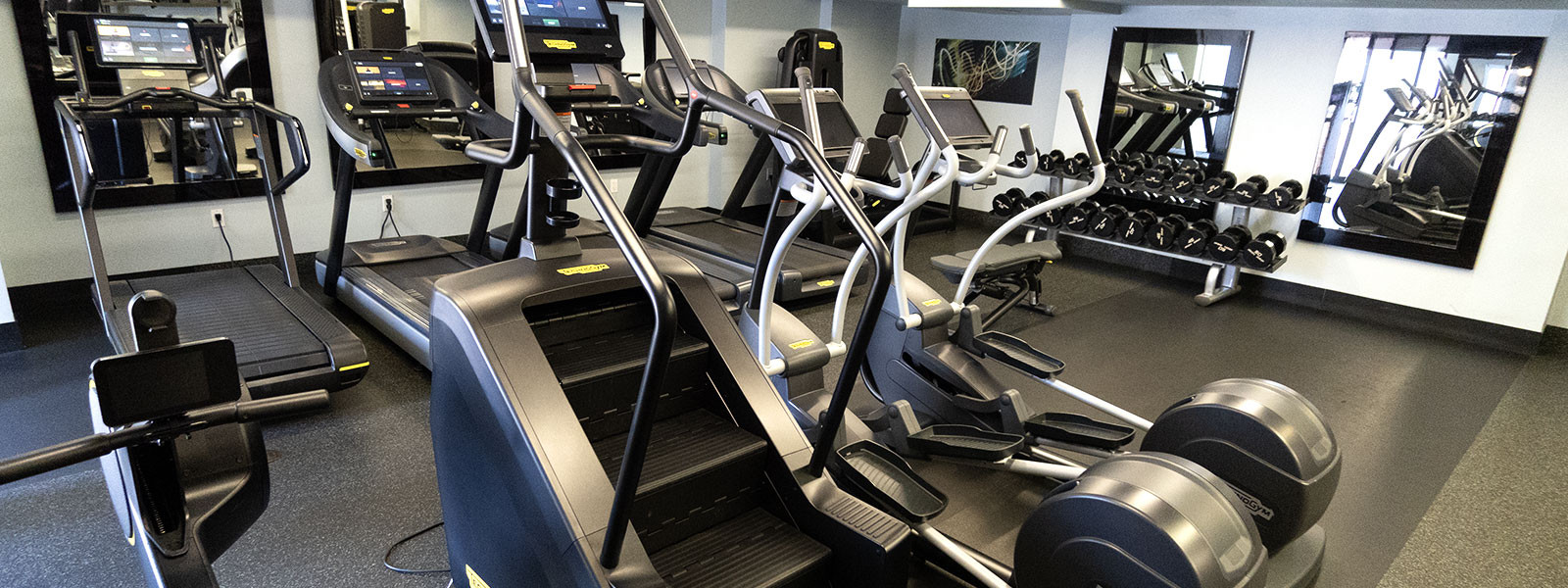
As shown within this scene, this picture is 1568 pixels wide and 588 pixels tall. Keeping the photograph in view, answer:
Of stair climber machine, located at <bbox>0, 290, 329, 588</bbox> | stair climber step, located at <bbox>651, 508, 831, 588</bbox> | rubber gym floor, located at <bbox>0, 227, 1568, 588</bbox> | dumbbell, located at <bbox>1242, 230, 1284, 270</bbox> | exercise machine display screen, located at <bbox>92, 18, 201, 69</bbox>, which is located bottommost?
rubber gym floor, located at <bbox>0, 227, 1568, 588</bbox>

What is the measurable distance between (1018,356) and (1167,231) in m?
3.10

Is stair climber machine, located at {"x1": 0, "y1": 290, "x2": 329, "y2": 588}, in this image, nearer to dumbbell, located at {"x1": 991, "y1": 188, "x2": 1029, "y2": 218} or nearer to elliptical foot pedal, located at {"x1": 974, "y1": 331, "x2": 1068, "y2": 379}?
elliptical foot pedal, located at {"x1": 974, "y1": 331, "x2": 1068, "y2": 379}

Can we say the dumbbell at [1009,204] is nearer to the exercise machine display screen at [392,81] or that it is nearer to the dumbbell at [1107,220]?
the dumbbell at [1107,220]

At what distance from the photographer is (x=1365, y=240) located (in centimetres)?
551

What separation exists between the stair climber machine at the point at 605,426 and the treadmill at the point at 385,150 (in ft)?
6.77

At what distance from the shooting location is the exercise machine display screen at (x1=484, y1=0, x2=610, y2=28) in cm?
238

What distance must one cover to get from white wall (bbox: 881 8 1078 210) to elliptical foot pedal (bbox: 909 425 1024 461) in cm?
445

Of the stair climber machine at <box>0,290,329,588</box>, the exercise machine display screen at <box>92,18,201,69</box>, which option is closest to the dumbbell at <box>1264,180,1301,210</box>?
the stair climber machine at <box>0,290,329,588</box>

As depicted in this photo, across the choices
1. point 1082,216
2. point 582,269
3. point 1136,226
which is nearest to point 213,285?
point 582,269

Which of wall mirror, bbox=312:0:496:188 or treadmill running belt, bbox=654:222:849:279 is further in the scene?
treadmill running belt, bbox=654:222:849:279

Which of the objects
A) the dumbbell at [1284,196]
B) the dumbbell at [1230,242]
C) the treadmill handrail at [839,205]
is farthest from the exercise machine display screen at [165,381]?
the dumbbell at [1284,196]

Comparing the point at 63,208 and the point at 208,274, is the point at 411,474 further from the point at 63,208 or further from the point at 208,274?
the point at 63,208

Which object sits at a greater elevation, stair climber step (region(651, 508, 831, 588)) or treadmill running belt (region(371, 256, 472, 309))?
stair climber step (region(651, 508, 831, 588))

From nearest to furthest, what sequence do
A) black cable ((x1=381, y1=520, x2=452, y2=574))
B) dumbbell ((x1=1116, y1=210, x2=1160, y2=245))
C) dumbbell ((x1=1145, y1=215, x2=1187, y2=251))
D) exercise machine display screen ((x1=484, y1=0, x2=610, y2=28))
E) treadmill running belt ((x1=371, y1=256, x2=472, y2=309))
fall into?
exercise machine display screen ((x1=484, y1=0, x2=610, y2=28)) → black cable ((x1=381, y1=520, x2=452, y2=574)) → treadmill running belt ((x1=371, y1=256, x2=472, y2=309)) → dumbbell ((x1=1145, y1=215, x2=1187, y2=251)) → dumbbell ((x1=1116, y1=210, x2=1160, y2=245))
